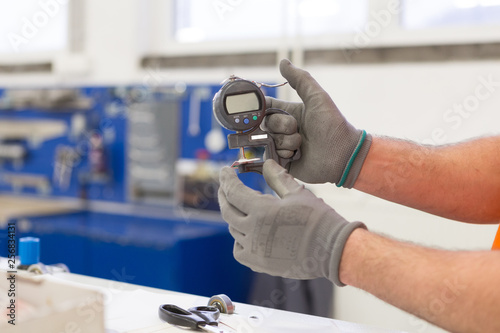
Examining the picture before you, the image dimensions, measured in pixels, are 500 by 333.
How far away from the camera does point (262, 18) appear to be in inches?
112

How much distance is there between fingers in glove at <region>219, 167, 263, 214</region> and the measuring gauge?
10 centimetres

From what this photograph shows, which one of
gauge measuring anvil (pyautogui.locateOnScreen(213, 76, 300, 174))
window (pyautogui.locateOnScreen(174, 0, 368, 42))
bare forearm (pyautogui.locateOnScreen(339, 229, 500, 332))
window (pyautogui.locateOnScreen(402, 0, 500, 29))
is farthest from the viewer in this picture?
window (pyautogui.locateOnScreen(174, 0, 368, 42))

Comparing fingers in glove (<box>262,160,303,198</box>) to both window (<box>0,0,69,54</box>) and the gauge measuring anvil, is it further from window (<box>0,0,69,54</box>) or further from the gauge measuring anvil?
window (<box>0,0,69,54</box>)

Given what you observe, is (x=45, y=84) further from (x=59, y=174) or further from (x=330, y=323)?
(x=330, y=323)

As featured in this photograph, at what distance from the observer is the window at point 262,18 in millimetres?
2537

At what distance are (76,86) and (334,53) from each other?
1500mm

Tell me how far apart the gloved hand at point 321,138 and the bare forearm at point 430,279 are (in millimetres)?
327

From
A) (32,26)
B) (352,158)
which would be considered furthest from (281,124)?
(32,26)

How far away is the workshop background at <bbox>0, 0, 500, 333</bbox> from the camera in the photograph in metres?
2.29

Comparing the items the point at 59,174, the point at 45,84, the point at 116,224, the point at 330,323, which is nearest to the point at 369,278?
the point at 330,323

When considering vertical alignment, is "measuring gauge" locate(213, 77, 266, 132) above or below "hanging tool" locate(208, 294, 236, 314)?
above

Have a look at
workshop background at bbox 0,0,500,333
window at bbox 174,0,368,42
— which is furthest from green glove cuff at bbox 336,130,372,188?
window at bbox 174,0,368,42

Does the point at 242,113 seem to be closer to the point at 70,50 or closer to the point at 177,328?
the point at 177,328

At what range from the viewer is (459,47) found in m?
2.24
